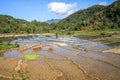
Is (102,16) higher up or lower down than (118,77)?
higher up

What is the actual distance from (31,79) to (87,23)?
141m

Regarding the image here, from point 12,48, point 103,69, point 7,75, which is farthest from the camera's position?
point 12,48

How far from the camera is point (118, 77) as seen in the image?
2041cm

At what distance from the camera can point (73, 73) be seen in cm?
2241

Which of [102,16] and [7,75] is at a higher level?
[102,16]

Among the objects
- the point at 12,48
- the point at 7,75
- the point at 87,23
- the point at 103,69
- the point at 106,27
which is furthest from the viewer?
the point at 87,23

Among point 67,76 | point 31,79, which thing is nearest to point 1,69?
point 31,79

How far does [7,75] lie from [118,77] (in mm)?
14057

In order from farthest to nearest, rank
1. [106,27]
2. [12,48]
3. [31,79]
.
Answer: [106,27], [12,48], [31,79]

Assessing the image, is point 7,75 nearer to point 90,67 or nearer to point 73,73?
point 73,73

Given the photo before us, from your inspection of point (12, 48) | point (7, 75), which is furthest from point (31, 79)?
point (12, 48)

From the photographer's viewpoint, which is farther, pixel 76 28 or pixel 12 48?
pixel 76 28

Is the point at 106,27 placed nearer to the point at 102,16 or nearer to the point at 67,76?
the point at 102,16

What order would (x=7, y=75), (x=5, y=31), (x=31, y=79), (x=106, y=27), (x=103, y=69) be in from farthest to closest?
(x=5, y=31)
(x=106, y=27)
(x=103, y=69)
(x=7, y=75)
(x=31, y=79)
